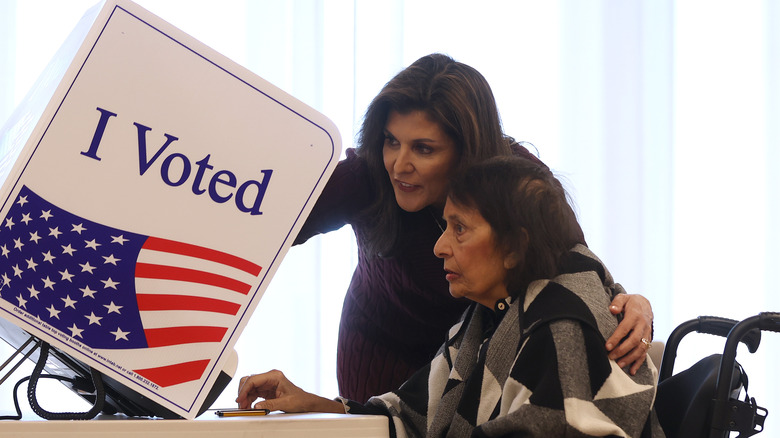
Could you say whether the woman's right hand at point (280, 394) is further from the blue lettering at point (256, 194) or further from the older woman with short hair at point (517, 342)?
the blue lettering at point (256, 194)

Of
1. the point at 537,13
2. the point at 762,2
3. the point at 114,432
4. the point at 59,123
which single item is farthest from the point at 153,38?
the point at 762,2

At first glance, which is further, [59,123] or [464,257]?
[464,257]

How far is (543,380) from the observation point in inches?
36.9

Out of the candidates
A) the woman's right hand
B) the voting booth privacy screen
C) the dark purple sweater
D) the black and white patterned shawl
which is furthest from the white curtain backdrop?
the voting booth privacy screen

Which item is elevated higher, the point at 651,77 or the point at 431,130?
the point at 651,77

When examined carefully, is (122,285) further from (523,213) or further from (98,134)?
(523,213)

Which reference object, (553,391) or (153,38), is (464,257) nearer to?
(553,391)

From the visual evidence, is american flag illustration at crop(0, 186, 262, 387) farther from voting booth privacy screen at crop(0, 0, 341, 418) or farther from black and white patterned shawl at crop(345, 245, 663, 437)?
black and white patterned shawl at crop(345, 245, 663, 437)

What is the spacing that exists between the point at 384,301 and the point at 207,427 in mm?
744

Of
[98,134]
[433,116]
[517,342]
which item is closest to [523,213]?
[517,342]

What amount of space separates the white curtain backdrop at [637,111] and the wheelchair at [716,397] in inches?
60.9

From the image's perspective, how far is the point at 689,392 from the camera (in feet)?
3.73

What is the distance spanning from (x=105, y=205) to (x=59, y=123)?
9 cm

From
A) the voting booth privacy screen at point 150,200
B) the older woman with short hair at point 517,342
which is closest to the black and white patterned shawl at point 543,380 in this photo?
the older woman with short hair at point 517,342
